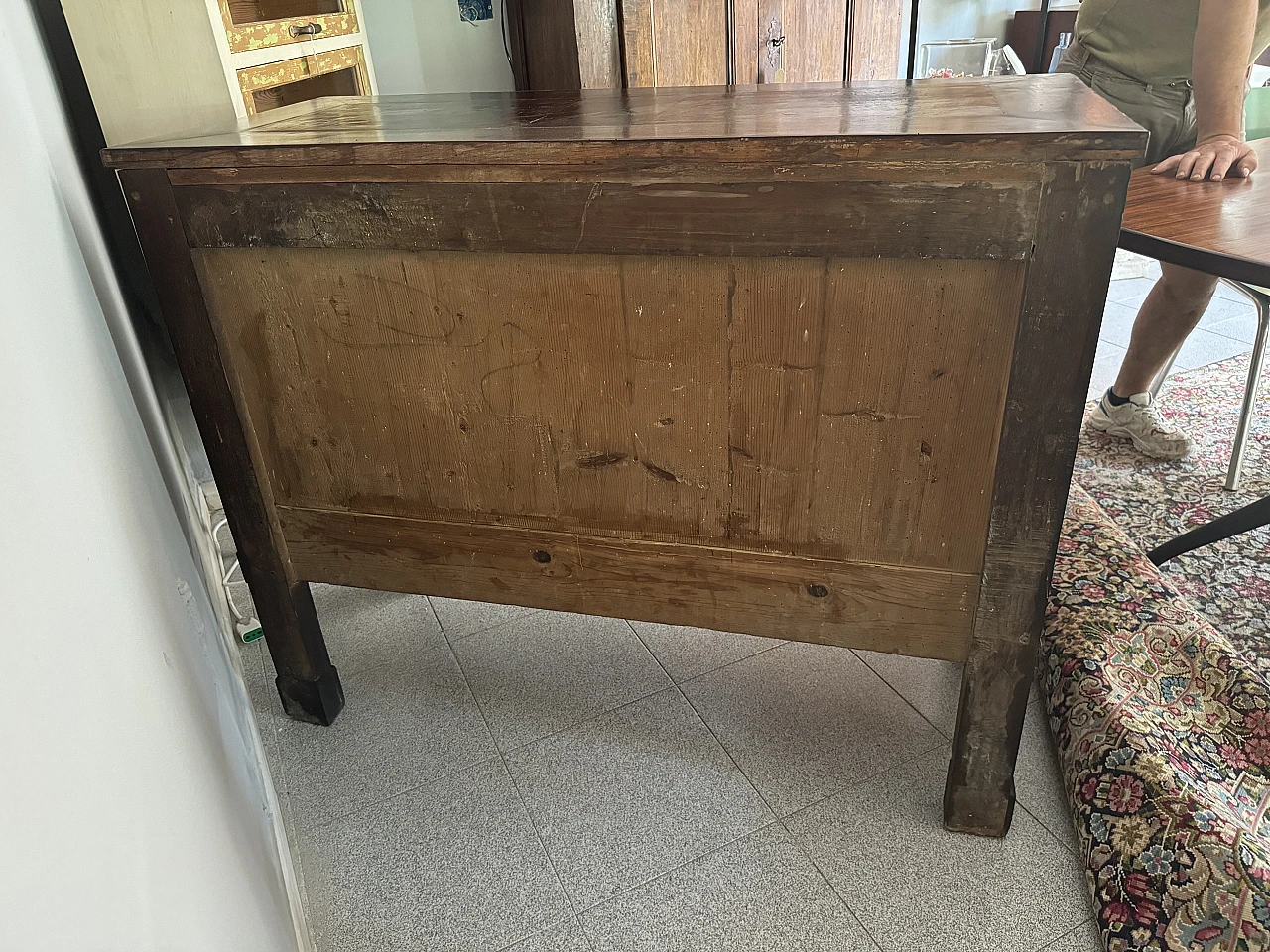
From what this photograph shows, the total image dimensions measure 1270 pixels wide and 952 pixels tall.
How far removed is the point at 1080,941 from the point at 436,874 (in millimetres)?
813

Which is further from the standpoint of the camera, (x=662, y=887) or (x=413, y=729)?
(x=413, y=729)

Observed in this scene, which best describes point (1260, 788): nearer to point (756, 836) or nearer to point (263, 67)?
point (756, 836)

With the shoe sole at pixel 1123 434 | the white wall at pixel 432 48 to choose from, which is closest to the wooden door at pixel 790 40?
the white wall at pixel 432 48

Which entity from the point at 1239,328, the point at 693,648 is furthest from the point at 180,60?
the point at 1239,328

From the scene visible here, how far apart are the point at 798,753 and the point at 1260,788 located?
608 millimetres

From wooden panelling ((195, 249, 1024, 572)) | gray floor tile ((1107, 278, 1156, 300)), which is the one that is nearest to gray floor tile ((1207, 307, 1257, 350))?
gray floor tile ((1107, 278, 1156, 300))

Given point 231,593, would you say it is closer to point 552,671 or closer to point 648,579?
point 552,671

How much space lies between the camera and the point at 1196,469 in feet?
6.70

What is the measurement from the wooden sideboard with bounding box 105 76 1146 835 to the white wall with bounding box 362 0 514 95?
6.20 feet

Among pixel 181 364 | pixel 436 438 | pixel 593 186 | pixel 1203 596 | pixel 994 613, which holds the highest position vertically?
pixel 593 186

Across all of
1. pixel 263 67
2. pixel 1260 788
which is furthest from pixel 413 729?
pixel 263 67

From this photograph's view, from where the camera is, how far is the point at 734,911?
3.72 ft

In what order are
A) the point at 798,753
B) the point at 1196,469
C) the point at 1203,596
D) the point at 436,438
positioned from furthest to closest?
the point at 1196,469 → the point at 1203,596 → the point at 798,753 → the point at 436,438

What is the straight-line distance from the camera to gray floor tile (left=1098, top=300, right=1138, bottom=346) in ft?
9.02
